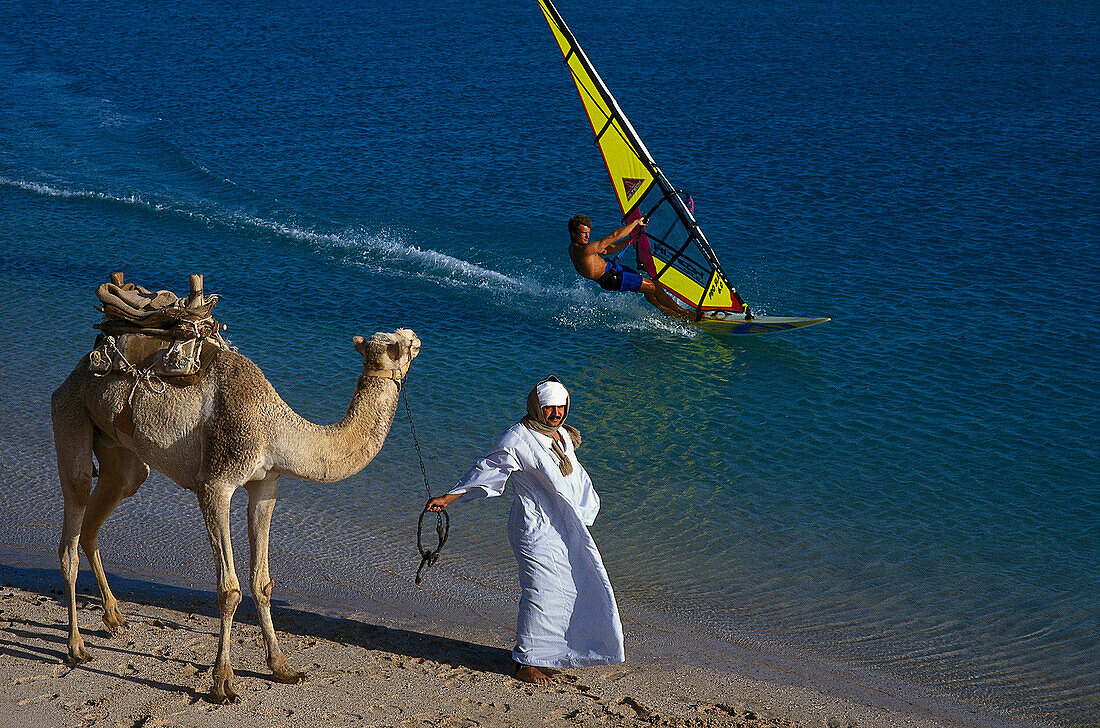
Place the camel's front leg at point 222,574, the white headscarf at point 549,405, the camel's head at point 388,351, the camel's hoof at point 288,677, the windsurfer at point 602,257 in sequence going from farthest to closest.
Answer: the windsurfer at point 602,257 < the camel's hoof at point 288,677 < the white headscarf at point 549,405 < the camel's front leg at point 222,574 < the camel's head at point 388,351

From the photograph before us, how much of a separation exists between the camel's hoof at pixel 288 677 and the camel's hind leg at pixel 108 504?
52.1 inches

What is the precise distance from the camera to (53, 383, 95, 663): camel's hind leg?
20.5ft

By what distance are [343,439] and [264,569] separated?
3.02ft

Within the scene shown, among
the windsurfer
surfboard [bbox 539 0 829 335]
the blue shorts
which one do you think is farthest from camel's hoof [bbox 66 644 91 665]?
surfboard [bbox 539 0 829 335]

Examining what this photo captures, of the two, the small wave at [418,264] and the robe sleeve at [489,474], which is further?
the small wave at [418,264]

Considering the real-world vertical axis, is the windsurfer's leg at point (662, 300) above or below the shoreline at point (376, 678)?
above

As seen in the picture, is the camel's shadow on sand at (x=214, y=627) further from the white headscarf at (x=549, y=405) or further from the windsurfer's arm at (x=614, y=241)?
the windsurfer's arm at (x=614, y=241)

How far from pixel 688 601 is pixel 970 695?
82.9 inches

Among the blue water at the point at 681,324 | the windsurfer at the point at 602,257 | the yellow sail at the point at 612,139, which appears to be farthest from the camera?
the yellow sail at the point at 612,139

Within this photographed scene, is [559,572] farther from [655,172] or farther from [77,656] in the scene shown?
[655,172]

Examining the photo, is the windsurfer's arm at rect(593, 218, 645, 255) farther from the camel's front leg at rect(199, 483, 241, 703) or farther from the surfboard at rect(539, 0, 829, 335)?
the camel's front leg at rect(199, 483, 241, 703)

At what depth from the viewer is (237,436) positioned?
227 inches

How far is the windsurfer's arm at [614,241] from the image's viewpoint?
1286cm

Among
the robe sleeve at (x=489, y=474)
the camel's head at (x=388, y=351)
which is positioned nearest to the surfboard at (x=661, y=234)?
the robe sleeve at (x=489, y=474)
